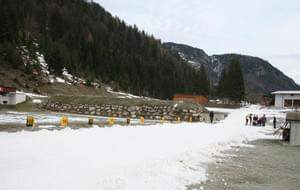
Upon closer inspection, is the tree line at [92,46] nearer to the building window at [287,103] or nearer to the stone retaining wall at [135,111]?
the stone retaining wall at [135,111]

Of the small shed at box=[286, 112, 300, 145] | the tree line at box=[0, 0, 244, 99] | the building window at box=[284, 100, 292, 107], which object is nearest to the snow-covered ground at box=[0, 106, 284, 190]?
the small shed at box=[286, 112, 300, 145]

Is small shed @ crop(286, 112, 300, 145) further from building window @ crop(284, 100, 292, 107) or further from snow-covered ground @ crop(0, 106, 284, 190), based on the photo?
building window @ crop(284, 100, 292, 107)

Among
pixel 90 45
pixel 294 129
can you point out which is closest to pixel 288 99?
pixel 294 129

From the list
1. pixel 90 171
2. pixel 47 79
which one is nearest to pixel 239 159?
pixel 90 171

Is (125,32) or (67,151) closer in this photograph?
(67,151)

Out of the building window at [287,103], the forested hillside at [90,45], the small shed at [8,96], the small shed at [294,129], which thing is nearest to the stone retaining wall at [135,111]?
the small shed at [8,96]

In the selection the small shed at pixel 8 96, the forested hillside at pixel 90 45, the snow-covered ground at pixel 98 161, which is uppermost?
the forested hillside at pixel 90 45

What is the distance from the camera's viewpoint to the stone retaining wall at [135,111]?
2158 cm

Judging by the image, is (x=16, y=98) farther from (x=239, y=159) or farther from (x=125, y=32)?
(x=125, y=32)

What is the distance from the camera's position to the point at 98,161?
5.88m

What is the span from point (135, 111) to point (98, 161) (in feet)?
55.1

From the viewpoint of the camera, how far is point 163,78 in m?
102

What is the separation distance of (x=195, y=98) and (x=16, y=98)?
4993cm

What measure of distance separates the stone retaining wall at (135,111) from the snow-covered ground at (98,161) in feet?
39.2
